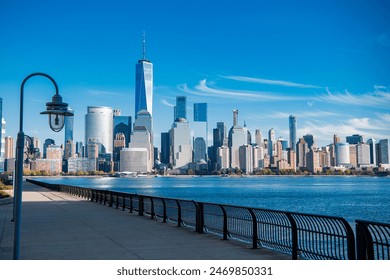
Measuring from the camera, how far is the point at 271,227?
14680 millimetres

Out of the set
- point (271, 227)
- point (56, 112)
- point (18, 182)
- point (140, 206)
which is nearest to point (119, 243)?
point (271, 227)

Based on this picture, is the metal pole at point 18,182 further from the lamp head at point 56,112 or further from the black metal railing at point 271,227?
the black metal railing at point 271,227

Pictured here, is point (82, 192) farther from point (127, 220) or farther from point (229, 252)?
point (229, 252)

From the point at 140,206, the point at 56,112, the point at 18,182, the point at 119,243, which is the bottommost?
the point at 119,243

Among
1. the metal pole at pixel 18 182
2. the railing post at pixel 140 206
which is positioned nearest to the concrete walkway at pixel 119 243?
the metal pole at pixel 18 182

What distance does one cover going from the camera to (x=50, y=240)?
610 inches

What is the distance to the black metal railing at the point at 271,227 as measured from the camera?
9.46 metres

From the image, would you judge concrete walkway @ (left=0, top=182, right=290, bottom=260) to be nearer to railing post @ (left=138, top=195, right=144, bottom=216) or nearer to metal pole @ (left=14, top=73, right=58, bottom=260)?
metal pole @ (left=14, top=73, right=58, bottom=260)

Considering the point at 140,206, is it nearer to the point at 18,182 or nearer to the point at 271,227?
the point at 271,227

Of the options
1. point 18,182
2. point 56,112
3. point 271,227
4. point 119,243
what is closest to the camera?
point 18,182

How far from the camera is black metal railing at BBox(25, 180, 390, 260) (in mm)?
9464

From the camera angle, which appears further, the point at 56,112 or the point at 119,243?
the point at 119,243

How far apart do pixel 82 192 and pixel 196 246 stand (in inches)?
1412
